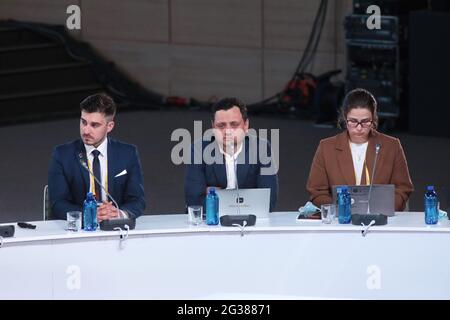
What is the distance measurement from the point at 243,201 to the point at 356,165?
720mm

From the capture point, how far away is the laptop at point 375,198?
4910mm

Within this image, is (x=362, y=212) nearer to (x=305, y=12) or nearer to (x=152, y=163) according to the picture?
(x=152, y=163)

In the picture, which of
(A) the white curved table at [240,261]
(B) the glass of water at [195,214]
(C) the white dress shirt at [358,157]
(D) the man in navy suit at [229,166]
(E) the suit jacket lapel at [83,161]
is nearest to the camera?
(A) the white curved table at [240,261]

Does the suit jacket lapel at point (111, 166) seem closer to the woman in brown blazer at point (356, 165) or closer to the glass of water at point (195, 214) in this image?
the glass of water at point (195, 214)

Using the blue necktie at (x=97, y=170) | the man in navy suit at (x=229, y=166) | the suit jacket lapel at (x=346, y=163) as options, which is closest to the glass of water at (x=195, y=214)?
the man in navy suit at (x=229, y=166)

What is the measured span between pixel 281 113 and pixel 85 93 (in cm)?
185

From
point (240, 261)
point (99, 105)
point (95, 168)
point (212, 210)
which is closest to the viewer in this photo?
point (240, 261)

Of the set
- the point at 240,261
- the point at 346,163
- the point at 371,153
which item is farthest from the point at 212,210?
the point at 371,153

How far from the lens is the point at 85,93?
37.3ft

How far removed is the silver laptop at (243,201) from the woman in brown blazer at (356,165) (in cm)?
48

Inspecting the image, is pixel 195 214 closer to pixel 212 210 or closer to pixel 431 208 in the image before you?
pixel 212 210

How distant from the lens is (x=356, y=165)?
5383 millimetres

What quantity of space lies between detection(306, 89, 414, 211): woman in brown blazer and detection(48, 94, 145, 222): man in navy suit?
79cm

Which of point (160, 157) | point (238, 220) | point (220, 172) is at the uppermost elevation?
point (220, 172)
